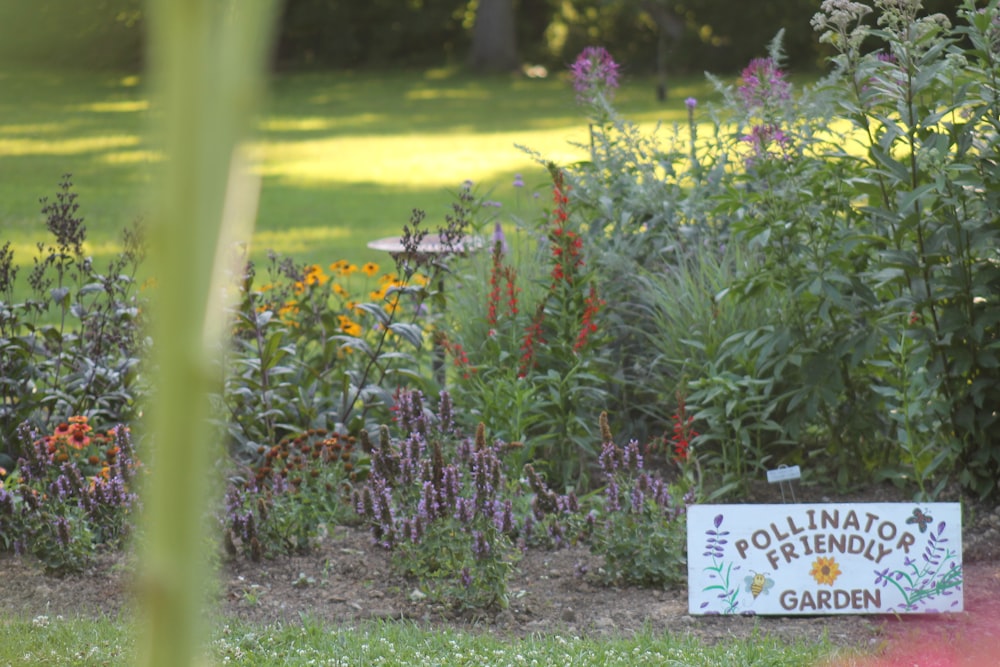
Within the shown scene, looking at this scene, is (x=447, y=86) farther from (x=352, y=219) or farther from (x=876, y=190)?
(x=876, y=190)

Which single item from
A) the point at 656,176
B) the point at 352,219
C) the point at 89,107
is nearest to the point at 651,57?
the point at 352,219

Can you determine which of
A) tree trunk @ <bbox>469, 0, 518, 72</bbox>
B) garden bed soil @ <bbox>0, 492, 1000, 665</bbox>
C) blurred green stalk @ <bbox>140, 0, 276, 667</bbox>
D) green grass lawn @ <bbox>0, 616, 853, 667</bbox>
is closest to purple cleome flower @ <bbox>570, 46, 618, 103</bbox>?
garden bed soil @ <bbox>0, 492, 1000, 665</bbox>

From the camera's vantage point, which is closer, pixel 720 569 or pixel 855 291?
pixel 720 569

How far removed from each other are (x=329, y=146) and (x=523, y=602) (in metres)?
13.1

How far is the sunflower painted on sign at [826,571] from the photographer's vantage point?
9.60 ft

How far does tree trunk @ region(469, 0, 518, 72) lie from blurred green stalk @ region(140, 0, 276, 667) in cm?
2609

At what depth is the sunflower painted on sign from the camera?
293 centimetres

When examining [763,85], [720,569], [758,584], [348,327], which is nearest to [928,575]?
[758,584]

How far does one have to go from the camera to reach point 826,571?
2932mm

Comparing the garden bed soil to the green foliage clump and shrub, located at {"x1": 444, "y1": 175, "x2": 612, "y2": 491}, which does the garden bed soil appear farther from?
shrub, located at {"x1": 444, "y1": 175, "x2": 612, "y2": 491}

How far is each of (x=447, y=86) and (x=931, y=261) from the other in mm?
21292

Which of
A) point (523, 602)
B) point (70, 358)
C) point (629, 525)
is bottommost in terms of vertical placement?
point (523, 602)

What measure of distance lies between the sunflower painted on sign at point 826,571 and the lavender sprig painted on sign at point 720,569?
0.69 feet

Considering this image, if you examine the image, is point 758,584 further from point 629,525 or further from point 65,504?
point 65,504
